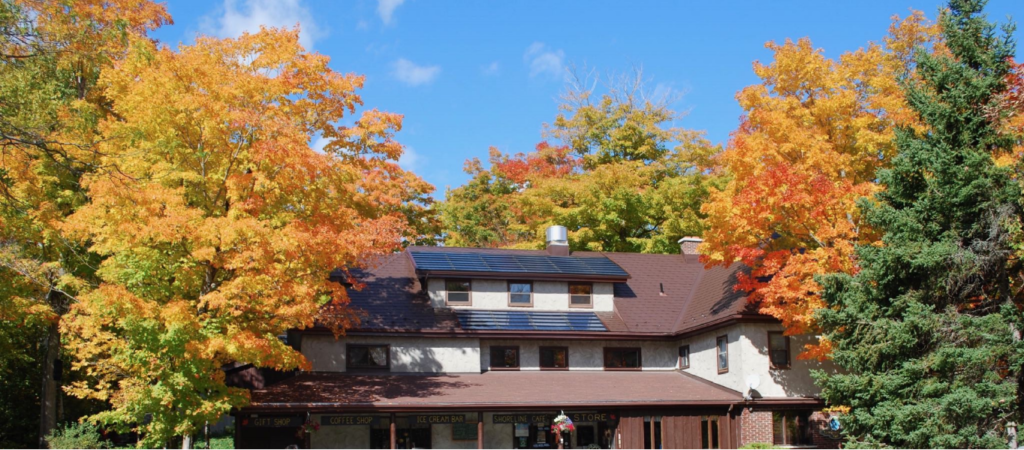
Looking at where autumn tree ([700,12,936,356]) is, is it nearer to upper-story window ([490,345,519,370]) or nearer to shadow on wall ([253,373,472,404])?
upper-story window ([490,345,519,370])

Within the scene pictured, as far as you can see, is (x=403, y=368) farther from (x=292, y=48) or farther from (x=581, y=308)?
(x=292, y=48)

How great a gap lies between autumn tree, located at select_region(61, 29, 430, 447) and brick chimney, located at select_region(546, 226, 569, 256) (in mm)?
12628

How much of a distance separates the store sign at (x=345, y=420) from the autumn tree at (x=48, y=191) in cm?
771

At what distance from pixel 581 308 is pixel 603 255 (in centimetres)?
414

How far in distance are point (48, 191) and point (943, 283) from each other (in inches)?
928

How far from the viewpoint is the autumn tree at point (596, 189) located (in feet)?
137

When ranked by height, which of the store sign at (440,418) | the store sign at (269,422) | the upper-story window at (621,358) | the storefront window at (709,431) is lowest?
the storefront window at (709,431)

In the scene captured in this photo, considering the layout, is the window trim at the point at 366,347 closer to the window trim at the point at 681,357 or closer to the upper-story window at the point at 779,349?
the window trim at the point at 681,357

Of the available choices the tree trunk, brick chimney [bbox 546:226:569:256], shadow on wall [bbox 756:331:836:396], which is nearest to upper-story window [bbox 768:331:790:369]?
shadow on wall [bbox 756:331:836:396]

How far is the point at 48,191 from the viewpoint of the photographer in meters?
23.9

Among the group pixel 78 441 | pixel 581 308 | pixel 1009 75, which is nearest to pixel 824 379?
pixel 1009 75

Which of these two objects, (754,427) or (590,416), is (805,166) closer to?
(754,427)

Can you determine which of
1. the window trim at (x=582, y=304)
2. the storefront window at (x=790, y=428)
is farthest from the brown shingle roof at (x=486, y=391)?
the window trim at (x=582, y=304)

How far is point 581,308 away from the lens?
31.5 m
